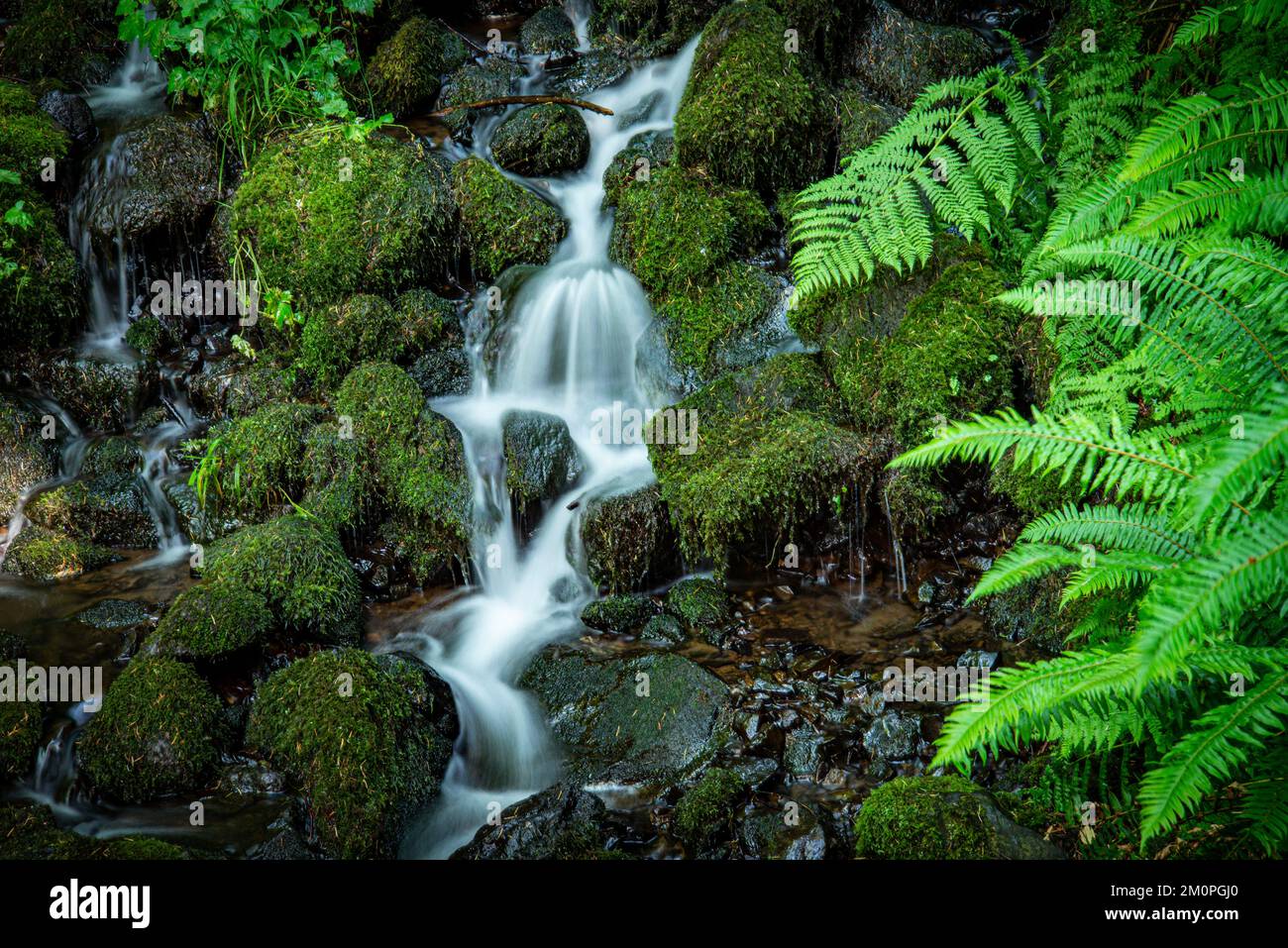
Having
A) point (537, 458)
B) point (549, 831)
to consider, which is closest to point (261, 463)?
point (537, 458)

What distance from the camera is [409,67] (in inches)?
355

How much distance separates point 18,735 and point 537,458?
3.42m

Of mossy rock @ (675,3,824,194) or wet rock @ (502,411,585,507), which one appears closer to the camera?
wet rock @ (502,411,585,507)

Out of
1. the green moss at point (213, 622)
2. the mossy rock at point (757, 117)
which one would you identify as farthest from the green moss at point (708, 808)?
the mossy rock at point (757, 117)

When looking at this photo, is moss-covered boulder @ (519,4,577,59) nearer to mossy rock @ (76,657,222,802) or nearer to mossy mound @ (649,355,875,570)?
mossy mound @ (649,355,875,570)

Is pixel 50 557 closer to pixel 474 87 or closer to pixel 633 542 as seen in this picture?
pixel 633 542

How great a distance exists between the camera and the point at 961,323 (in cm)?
564

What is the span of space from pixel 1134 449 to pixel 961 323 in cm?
270

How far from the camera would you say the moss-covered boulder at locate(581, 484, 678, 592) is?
20.0 feet

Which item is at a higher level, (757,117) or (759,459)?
(757,117)

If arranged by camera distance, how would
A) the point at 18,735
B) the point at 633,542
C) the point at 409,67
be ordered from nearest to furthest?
the point at 18,735 → the point at 633,542 → the point at 409,67

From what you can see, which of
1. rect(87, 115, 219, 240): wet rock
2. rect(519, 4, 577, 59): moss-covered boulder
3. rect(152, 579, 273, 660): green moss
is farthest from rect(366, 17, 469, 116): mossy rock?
rect(152, 579, 273, 660): green moss

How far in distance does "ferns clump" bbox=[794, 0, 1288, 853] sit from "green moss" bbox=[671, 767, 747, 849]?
136cm

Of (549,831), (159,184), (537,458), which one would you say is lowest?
(549,831)
